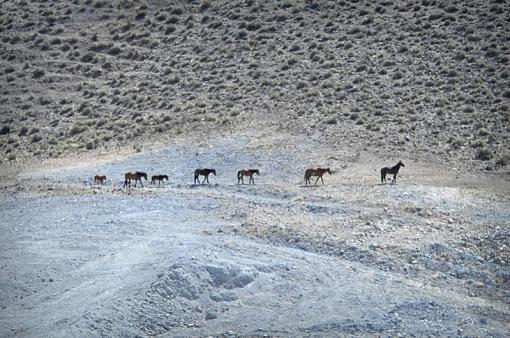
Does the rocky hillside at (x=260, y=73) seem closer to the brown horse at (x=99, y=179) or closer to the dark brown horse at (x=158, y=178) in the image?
the brown horse at (x=99, y=179)

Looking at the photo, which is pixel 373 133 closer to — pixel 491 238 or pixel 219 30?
pixel 491 238

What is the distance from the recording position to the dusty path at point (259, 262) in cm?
2009

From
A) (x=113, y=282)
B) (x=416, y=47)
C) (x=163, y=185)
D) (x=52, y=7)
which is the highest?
(x=52, y=7)

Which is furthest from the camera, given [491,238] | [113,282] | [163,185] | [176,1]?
[176,1]

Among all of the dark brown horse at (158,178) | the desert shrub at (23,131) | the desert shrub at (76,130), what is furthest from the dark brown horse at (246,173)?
the desert shrub at (23,131)

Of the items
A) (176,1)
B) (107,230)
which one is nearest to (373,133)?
(107,230)

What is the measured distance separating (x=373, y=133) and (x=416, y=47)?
519 inches

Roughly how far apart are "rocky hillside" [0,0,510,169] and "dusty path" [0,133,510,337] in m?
12.3

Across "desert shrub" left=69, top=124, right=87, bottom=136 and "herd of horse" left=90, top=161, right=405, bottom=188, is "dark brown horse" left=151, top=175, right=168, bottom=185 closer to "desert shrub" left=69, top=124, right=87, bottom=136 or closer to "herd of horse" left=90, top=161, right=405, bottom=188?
"herd of horse" left=90, top=161, right=405, bottom=188

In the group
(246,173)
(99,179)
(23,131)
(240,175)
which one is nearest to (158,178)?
(99,179)

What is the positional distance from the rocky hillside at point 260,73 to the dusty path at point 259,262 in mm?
12349

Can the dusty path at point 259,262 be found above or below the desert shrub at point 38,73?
below

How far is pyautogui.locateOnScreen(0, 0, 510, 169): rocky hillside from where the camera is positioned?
4459 centimetres

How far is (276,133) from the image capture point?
43.9m
